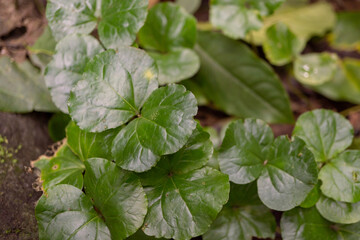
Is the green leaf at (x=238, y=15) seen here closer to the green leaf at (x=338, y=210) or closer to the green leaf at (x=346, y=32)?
the green leaf at (x=338, y=210)

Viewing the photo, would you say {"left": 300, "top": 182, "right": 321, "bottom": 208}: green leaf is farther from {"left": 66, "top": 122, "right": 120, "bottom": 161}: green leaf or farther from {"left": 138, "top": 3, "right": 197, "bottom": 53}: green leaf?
{"left": 138, "top": 3, "right": 197, "bottom": 53}: green leaf

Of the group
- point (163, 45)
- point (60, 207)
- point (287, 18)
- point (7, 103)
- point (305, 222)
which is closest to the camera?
point (60, 207)

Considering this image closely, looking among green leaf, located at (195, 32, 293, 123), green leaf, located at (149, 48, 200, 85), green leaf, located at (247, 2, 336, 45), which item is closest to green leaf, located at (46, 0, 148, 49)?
green leaf, located at (149, 48, 200, 85)

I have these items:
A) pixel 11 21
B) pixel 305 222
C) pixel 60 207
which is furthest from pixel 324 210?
pixel 11 21

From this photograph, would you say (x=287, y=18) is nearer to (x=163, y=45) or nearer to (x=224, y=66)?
(x=224, y=66)

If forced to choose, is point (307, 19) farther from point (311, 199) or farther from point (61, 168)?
point (61, 168)

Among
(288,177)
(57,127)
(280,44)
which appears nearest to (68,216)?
(57,127)
